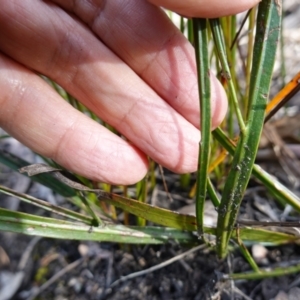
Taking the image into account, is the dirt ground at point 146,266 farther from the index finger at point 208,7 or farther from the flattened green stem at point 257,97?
the index finger at point 208,7

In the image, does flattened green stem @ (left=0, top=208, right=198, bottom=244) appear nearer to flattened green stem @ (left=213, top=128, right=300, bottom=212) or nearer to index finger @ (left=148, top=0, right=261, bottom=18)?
flattened green stem @ (left=213, top=128, right=300, bottom=212)

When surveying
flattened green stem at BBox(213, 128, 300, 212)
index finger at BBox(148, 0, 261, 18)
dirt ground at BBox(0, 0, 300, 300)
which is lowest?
dirt ground at BBox(0, 0, 300, 300)

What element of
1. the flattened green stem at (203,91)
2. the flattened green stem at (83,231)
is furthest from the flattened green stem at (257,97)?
the flattened green stem at (83,231)

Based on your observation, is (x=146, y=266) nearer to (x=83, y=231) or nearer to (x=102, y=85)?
(x=83, y=231)

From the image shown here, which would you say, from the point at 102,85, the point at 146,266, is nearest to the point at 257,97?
the point at 102,85

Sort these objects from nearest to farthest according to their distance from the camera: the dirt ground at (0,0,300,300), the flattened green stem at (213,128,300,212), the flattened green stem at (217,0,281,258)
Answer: the flattened green stem at (217,0,281,258) < the flattened green stem at (213,128,300,212) < the dirt ground at (0,0,300,300)

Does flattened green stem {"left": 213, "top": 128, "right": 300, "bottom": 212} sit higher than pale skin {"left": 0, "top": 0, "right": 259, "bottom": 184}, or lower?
lower

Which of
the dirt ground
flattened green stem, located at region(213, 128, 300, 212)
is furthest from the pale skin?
the dirt ground
